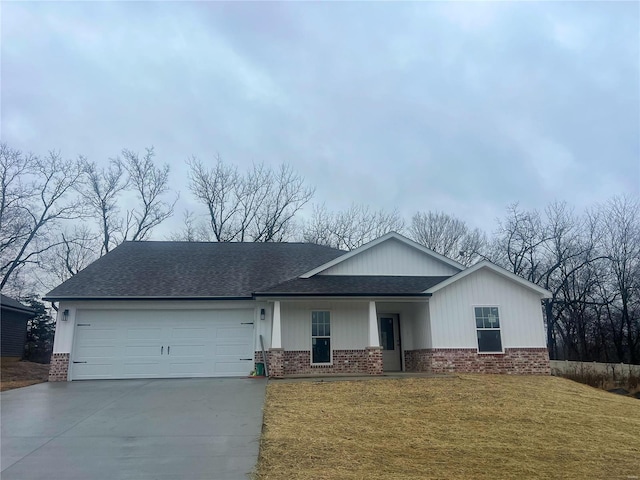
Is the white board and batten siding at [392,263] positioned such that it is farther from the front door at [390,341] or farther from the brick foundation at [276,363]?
the brick foundation at [276,363]

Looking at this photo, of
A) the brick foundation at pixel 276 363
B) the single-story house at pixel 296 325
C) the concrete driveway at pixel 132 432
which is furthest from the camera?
the single-story house at pixel 296 325

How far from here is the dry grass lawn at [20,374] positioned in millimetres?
15191

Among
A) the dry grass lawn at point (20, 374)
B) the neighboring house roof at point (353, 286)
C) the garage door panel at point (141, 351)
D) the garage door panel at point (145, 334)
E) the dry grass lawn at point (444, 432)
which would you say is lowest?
the dry grass lawn at point (444, 432)

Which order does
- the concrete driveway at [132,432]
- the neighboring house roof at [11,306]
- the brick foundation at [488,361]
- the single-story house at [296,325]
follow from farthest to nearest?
the neighboring house roof at [11,306]
the single-story house at [296,325]
the brick foundation at [488,361]
the concrete driveway at [132,432]

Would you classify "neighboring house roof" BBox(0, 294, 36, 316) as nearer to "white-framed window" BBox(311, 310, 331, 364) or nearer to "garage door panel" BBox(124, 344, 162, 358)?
"garage door panel" BBox(124, 344, 162, 358)

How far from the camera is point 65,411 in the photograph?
375 inches

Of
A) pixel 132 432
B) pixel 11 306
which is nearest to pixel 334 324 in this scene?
pixel 132 432

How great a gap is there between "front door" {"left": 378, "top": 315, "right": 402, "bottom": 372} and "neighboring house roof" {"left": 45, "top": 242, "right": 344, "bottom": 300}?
3.69 metres

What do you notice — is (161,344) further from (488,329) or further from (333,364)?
(488,329)

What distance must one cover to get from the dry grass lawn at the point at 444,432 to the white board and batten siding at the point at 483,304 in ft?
8.33

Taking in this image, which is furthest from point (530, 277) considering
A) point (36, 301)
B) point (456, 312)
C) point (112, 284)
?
point (36, 301)

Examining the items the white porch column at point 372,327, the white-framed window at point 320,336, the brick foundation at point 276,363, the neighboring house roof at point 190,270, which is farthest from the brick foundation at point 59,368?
the white porch column at point 372,327

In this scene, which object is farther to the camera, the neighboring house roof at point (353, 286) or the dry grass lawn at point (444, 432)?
the neighboring house roof at point (353, 286)

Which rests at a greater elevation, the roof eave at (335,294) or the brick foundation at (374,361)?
the roof eave at (335,294)
